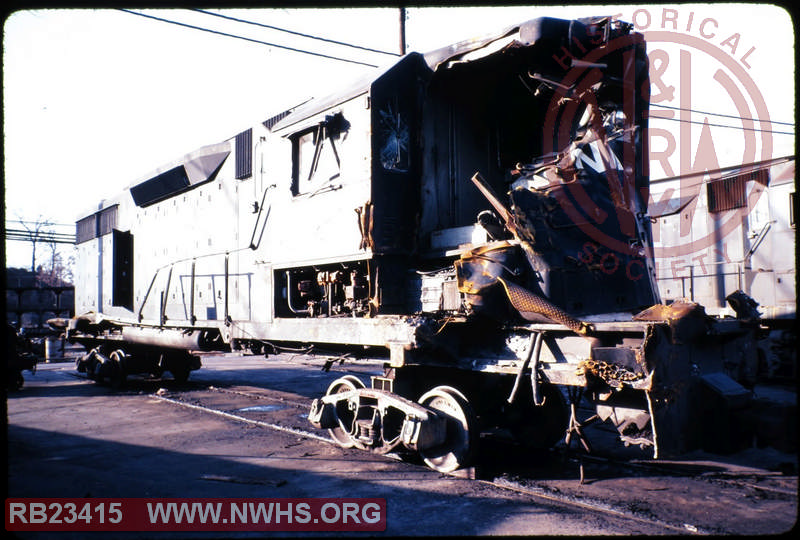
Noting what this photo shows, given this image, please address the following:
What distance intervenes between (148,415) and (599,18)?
28.0 ft

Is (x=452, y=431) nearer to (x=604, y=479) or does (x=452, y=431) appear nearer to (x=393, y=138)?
(x=604, y=479)

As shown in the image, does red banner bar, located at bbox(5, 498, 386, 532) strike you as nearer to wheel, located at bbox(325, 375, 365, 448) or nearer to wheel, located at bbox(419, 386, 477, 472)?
wheel, located at bbox(419, 386, 477, 472)

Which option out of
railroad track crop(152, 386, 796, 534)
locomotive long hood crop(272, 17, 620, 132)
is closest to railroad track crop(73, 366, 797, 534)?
railroad track crop(152, 386, 796, 534)

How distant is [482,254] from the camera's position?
524cm

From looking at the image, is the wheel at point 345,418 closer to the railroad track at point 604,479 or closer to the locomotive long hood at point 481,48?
the railroad track at point 604,479

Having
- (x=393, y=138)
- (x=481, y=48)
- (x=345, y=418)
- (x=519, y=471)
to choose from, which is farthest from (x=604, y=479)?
(x=481, y=48)

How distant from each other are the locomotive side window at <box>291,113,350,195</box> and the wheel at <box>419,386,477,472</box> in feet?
9.00

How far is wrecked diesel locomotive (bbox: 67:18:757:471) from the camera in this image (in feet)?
14.8

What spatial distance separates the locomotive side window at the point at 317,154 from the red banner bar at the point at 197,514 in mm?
3557

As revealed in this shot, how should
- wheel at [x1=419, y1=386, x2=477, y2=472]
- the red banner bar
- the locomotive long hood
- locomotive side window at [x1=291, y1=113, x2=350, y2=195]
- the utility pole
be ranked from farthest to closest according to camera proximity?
the utility pole → locomotive side window at [x1=291, y1=113, x2=350, y2=195] → wheel at [x1=419, y1=386, x2=477, y2=472] → the locomotive long hood → the red banner bar

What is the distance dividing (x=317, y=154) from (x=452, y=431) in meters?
3.57

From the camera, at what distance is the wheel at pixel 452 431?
5375 mm

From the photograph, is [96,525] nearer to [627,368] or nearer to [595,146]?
[627,368]

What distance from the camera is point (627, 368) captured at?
13.9 feet
